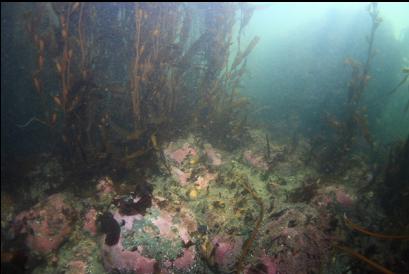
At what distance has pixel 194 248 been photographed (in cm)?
330

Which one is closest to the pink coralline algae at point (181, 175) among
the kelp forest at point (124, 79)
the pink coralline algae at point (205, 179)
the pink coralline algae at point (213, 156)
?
the pink coralline algae at point (205, 179)

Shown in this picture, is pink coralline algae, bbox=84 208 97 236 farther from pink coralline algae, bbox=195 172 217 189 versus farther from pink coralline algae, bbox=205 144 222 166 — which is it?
pink coralline algae, bbox=205 144 222 166

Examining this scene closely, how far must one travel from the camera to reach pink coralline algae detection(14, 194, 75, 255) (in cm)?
318

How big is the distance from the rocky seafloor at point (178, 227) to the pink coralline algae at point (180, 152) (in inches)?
16.2

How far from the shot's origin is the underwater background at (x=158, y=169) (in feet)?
10.2

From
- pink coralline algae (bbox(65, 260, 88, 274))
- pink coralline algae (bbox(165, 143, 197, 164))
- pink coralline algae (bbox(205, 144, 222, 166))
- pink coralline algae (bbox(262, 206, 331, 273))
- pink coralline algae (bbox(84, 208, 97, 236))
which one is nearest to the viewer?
pink coralline algae (bbox(262, 206, 331, 273))

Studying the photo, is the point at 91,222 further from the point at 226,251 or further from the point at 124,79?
the point at 124,79

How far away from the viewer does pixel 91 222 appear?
3459 millimetres

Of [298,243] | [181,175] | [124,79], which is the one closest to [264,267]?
[298,243]

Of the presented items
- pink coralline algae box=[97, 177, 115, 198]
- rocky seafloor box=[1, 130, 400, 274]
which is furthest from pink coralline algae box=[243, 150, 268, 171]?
pink coralline algae box=[97, 177, 115, 198]

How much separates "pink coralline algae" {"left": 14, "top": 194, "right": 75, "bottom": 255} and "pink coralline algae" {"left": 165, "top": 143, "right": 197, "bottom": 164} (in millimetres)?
1743

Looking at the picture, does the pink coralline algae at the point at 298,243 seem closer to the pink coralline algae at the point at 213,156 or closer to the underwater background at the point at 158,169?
the underwater background at the point at 158,169

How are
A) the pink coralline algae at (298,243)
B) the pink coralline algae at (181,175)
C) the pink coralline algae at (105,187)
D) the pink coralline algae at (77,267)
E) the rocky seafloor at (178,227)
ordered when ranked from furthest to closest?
the pink coralline algae at (181,175) → the pink coralline algae at (105,187) → the pink coralline algae at (77,267) → the rocky seafloor at (178,227) → the pink coralline algae at (298,243)

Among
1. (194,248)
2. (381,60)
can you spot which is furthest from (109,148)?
(381,60)
